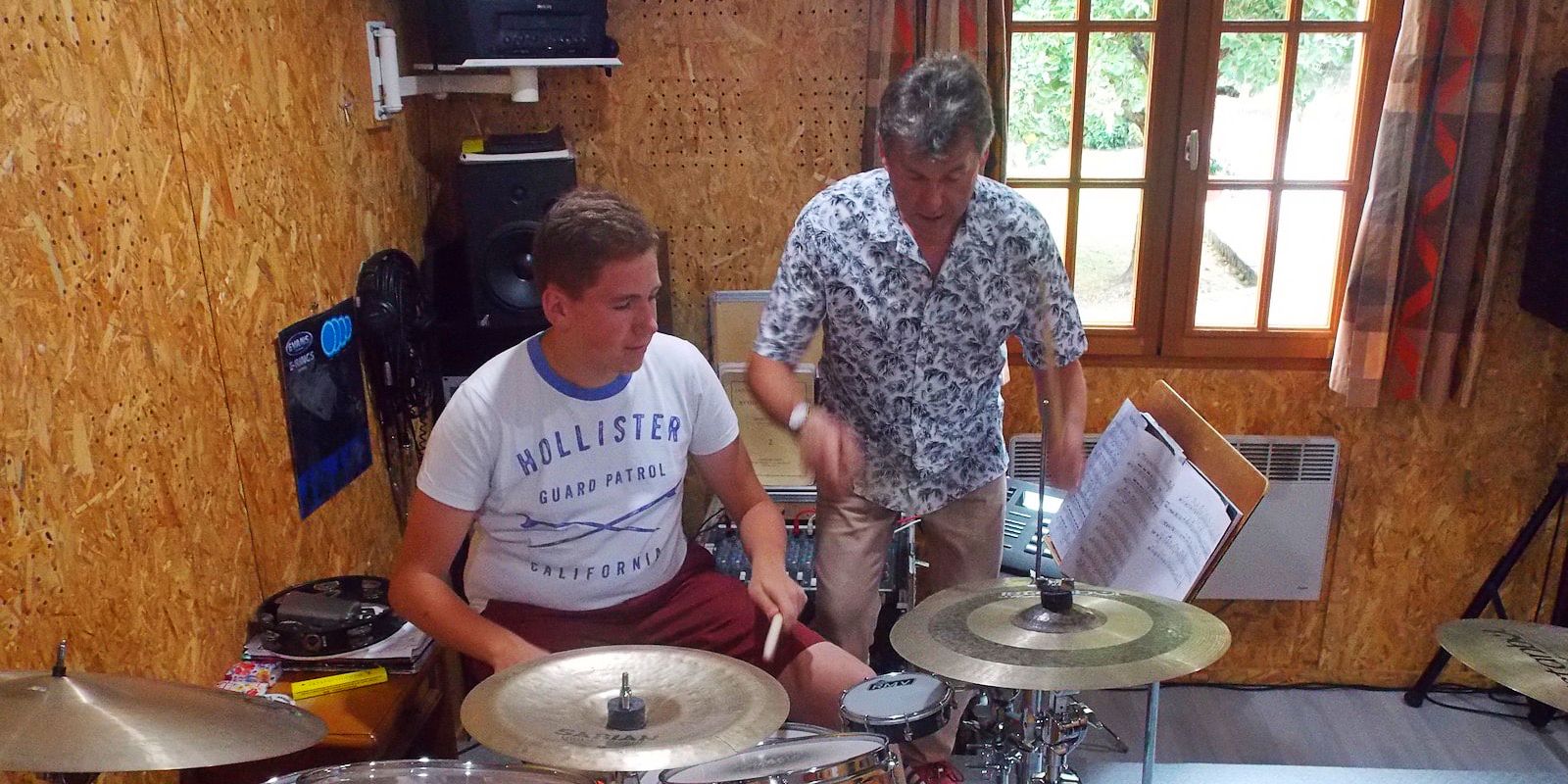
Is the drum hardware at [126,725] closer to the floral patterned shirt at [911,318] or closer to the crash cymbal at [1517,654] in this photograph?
the floral patterned shirt at [911,318]

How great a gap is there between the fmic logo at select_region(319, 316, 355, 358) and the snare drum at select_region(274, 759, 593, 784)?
109cm

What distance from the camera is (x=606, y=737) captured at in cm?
115

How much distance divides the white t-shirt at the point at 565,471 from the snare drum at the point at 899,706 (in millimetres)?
414

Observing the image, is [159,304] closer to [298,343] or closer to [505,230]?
[298,343]

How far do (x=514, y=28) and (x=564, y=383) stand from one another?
1.07 m

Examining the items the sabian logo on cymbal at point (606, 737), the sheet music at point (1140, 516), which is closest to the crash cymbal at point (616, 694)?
the sabian logo on cymbal at point (606, 737)

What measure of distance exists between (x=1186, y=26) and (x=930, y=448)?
1375 mm

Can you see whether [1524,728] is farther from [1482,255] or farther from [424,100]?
[424,100]

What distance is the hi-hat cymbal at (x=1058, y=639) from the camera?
1.29m

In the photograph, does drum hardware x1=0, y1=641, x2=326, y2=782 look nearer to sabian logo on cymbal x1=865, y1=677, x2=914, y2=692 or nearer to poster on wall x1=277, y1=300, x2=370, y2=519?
sabian logo on cymbal x1=865, y1=677, x2=914, y2=692

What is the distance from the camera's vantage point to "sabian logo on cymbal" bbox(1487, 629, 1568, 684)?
1380 millimetres

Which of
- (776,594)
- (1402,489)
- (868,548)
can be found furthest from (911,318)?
(1402,489)

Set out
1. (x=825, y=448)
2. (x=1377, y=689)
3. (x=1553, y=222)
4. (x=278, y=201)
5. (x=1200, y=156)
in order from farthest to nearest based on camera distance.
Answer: (x=1377, y=689), (x=1200, y=156), (x=1553, y=222), (x=278, y=201), (x=825, y=448)

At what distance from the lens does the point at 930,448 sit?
6.34 feet
